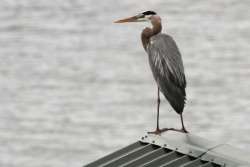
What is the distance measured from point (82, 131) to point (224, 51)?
14.0 feet

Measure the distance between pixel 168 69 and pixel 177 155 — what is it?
1178mm

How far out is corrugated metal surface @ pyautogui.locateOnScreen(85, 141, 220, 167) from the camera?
4.52 m

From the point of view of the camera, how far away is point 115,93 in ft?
42.3

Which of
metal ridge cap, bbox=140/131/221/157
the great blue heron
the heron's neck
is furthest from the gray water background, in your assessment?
metal ridge cap, bbox=140/131/221/157

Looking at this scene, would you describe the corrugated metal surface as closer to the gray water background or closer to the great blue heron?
the great blue heron

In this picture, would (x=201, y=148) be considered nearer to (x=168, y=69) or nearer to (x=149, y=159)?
(x=149, y=159)

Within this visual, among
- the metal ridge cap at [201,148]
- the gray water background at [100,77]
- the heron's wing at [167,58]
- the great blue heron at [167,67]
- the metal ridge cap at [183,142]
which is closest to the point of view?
the metal ridge cap at [201,148]

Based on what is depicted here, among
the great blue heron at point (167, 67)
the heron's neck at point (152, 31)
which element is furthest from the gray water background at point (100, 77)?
the great blue heron at point (167, 67)

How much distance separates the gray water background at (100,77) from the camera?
36.8 ft

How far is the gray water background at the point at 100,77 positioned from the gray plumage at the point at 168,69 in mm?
4690

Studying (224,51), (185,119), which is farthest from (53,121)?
(224,51)

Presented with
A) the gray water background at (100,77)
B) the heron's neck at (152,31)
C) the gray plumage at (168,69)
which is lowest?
the gray water background at (100,77)

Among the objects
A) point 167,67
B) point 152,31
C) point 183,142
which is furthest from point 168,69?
point 183,142

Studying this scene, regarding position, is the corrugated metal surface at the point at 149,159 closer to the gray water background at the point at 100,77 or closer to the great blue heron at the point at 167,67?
the great blue heron at the point at 167,67
